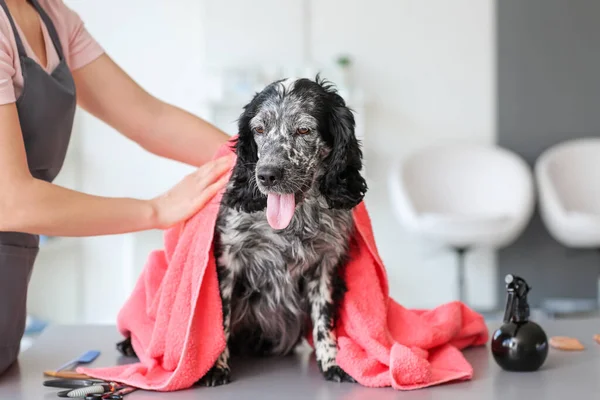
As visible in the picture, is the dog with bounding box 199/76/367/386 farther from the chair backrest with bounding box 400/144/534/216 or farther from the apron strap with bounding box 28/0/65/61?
the chair backrest with bounding box 400/144/534/216

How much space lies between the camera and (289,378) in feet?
5.64

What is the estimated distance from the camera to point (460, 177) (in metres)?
5.39

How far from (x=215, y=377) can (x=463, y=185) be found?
12.9ft

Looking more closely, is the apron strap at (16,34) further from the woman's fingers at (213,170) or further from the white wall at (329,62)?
the white wall at (329,62)

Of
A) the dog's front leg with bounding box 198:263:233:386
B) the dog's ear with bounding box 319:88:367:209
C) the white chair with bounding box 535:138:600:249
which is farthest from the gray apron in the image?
the white chair with bounding box 535:138:600:249

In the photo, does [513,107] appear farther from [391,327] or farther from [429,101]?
[391,327]

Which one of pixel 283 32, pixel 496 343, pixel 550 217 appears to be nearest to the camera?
pixel 496 343

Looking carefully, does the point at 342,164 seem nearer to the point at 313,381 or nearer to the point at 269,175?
the point at 269,175

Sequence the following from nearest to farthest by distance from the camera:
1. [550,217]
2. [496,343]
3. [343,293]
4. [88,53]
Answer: [496,343]
[343,293]
[88,53]
[550,217]

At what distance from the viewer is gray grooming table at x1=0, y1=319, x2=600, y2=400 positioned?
1576 mm

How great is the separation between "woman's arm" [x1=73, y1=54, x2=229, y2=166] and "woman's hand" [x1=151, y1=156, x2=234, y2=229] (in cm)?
27

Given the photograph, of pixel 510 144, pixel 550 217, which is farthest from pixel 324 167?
pixel 510 144

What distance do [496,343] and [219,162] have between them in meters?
0.74

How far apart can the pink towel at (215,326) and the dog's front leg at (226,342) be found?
0.09 feet
